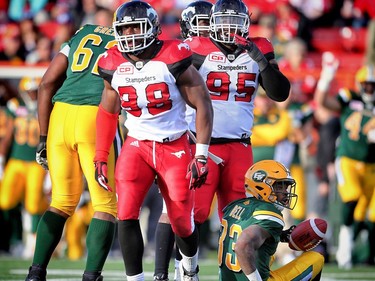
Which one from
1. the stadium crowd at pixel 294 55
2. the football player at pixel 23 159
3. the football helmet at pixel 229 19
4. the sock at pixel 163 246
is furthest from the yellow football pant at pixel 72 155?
the football player at pixel 23 159

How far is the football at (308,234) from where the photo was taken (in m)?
5.83

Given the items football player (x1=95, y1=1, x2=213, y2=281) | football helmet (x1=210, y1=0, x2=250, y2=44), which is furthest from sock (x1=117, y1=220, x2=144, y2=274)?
football helmet (x1=210, y1=0, x2=250, y2=44)

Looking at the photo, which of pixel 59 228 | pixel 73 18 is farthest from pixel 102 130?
pixel 73 18

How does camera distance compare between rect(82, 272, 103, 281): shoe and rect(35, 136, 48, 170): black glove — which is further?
rect(35, 136, 48, 170): black glove

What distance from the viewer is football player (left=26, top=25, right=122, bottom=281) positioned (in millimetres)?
6316

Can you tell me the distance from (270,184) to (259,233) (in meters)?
0.40

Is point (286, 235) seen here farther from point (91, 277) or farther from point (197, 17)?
point (197, 17)

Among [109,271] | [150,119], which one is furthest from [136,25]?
[109,271]

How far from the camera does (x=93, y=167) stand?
6.37 meters

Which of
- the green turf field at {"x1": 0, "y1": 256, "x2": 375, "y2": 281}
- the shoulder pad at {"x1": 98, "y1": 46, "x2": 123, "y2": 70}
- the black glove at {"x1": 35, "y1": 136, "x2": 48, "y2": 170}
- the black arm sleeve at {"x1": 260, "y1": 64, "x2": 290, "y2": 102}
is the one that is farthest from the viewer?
the green turf field at {"x1": 0, "y1": 256, "x2": 375, "y2": 281}

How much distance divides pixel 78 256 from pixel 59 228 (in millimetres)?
5238

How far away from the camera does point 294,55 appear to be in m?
12.5

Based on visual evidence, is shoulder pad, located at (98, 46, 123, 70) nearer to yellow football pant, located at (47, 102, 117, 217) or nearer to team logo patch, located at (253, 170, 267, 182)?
yellow football pant, located at (47, 102, 117, 217)

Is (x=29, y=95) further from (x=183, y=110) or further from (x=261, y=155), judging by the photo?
(x=183, y=110)
